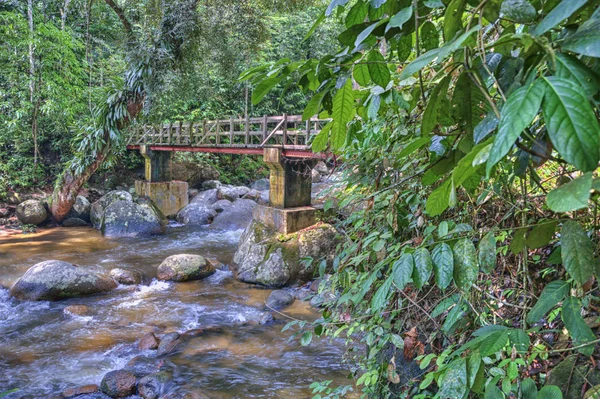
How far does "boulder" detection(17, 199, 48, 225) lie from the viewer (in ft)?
37.9

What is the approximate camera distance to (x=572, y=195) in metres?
0.48

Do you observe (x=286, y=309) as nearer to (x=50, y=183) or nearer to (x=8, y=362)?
(x=8, y=362)

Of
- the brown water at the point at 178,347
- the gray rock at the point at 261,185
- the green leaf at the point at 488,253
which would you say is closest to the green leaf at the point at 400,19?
the green leaf at the point at 488,253

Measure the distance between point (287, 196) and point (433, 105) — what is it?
24.1 feet

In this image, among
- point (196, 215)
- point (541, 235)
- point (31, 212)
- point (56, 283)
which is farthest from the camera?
point (196, 215)

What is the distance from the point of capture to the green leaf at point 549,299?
0.80 meters

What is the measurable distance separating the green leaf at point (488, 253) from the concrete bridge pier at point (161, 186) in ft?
44.2

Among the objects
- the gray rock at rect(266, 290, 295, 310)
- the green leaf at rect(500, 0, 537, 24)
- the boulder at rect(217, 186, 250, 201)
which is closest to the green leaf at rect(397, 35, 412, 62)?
the green leaf at rect(500, 0, 537, 24)

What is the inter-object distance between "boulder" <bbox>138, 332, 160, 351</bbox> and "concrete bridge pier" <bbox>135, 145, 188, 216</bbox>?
9016 mm

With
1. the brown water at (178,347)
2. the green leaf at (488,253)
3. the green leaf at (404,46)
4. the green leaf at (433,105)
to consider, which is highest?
the green leaf at (404,46)

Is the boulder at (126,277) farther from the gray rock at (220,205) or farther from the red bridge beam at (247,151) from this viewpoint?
the gray rock at (220,205)

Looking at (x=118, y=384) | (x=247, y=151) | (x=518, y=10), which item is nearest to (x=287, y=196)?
(x=247, y=151)

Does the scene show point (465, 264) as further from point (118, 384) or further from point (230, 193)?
point (230, 193)

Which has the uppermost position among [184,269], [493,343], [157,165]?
[157,165]
